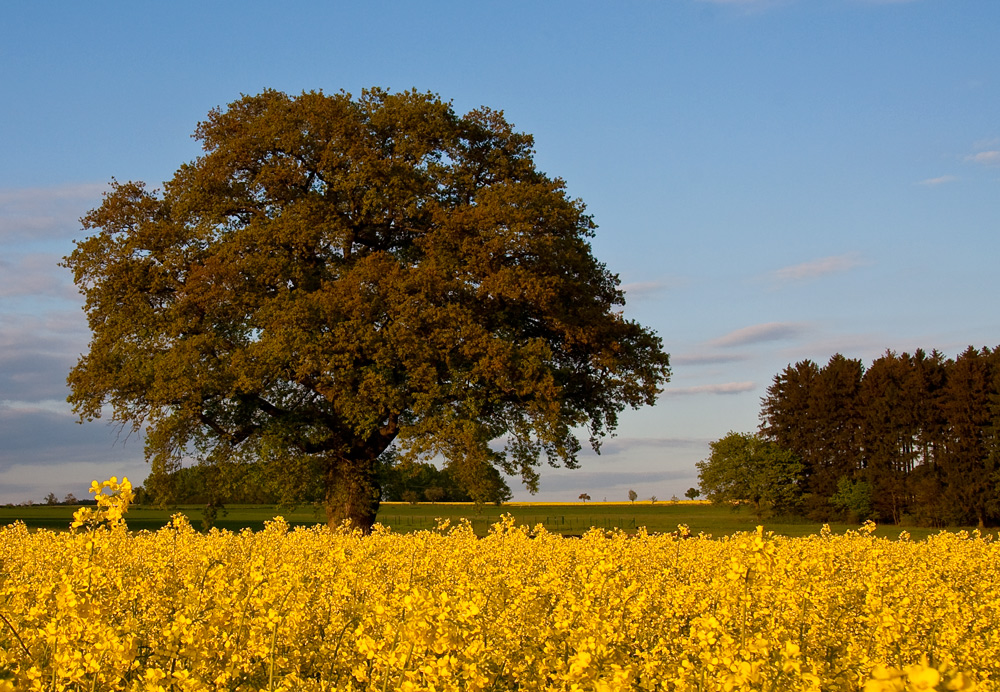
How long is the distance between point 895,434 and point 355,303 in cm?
4956

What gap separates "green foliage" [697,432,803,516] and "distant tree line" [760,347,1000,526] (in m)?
1.71

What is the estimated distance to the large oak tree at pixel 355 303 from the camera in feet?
74.0

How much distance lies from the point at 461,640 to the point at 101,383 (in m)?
22.2

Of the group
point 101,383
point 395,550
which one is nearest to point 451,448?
point 101,383

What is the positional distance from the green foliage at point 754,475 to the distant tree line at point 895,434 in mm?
1709

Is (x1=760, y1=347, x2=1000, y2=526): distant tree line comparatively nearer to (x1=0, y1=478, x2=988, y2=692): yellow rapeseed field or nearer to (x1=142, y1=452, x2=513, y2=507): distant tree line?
(x1=142, y1=452, x2=513, y2=507): distant tree line

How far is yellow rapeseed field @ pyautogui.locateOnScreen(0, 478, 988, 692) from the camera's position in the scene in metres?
4.56

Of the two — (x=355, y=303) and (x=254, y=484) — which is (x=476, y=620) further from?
(x=254, y=484)

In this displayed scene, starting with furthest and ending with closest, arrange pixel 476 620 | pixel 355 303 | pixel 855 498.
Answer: pixel 855 498, pixel 355 303, pixel 476 620

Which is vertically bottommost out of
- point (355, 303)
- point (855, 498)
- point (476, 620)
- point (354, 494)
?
point (855, 498)

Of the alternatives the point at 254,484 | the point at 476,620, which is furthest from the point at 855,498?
the point at 476,620

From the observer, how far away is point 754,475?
202 ft

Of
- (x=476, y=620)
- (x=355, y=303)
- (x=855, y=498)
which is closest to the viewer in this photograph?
(x=476, y=620)

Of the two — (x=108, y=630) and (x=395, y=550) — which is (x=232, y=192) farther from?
(x=108, y=630)
